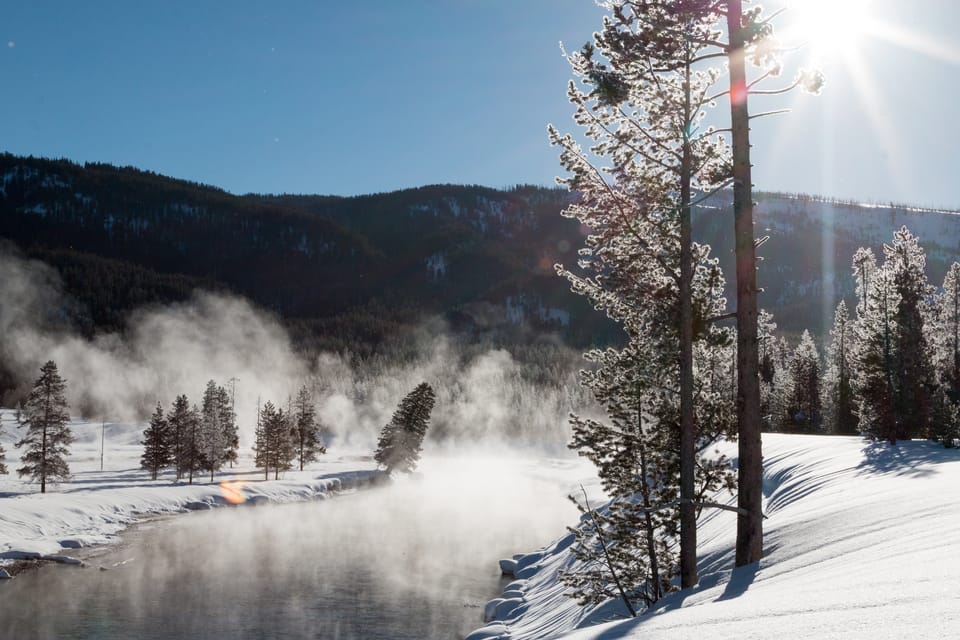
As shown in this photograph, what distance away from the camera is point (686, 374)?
13.2 metres

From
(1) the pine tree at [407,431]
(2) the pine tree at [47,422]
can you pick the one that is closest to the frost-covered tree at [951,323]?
(1) the pine tree at [407,431]

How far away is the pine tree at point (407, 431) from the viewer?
3103 inches

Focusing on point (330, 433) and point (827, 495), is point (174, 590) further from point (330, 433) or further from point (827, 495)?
point (330, 433)

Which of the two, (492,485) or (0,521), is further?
(492,485)

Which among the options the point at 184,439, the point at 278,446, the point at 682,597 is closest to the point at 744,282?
the point at 682,597

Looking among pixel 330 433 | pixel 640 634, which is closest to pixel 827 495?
pixel 640 634

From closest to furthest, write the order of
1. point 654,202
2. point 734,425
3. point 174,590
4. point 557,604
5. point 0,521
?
point 654,202, point 734,425, point 557,604, point 174,590, point 0,521

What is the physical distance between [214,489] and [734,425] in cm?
6263

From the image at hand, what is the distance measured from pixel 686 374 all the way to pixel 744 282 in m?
2.47

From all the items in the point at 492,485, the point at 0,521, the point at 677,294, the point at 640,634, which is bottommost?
the point at 492,485

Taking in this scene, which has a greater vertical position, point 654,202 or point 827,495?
point 654,202

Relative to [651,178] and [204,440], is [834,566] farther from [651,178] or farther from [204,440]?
[204,440]

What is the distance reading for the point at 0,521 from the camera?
137ft

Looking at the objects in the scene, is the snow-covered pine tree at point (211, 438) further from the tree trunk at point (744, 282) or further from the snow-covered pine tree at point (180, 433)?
the tree trunk at point (744, 282)
